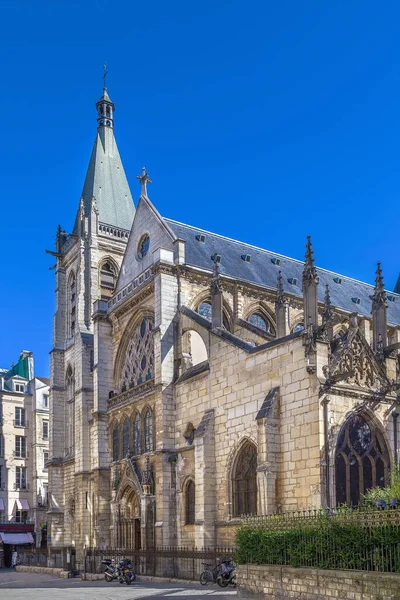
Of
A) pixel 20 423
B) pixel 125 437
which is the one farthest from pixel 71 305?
Result: pixel 20 423

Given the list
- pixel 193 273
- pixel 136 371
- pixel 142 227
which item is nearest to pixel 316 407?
pixel 193 273

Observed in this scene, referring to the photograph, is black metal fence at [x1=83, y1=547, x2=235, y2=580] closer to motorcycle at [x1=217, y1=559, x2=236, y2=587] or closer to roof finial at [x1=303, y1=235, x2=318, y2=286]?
motorcycle at [x1=217, y1=559, x2=236, y2=587]

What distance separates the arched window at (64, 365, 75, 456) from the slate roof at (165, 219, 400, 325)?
1211cm

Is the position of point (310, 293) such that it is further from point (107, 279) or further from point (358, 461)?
point (107, 279)

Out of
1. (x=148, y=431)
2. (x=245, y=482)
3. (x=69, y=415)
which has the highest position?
(x=69, y=415)

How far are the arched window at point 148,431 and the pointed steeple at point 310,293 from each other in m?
10.9

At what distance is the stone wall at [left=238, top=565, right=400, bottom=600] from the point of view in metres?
12.2

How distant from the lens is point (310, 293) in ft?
68.6

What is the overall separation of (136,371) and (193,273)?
5484 mm

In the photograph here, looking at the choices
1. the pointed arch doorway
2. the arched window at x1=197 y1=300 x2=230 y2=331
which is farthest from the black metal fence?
the arched window at x1=197 y1=300 x2=230 y2=331

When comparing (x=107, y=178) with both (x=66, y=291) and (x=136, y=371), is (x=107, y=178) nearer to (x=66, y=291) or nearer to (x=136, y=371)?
(x=66, y=291)

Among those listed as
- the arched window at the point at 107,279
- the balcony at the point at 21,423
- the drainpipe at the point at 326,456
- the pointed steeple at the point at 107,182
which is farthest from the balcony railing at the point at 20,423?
the drainpipe at the point at 326,456

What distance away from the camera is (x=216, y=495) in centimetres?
2395

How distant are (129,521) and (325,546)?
56.8 feet
